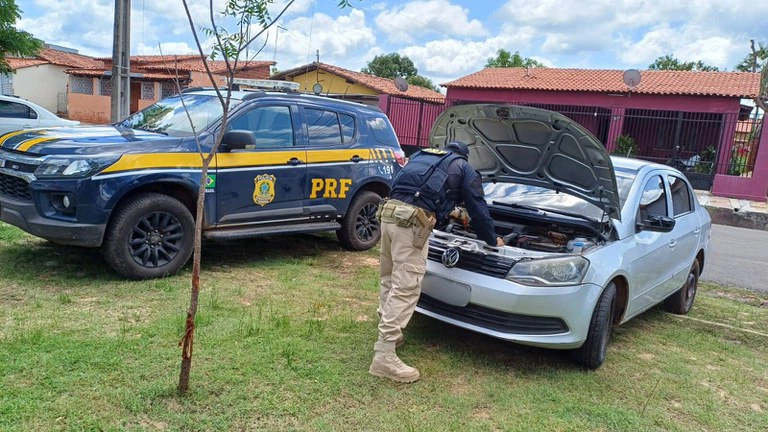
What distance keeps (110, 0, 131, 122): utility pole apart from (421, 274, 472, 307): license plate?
914 centimetres

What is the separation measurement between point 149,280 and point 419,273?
2.64 meters

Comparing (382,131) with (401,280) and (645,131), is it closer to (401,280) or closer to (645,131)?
(401,280)

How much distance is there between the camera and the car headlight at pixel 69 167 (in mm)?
4758

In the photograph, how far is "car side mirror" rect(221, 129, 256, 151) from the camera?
5.36 meters

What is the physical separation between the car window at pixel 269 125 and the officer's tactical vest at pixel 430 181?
2484mm

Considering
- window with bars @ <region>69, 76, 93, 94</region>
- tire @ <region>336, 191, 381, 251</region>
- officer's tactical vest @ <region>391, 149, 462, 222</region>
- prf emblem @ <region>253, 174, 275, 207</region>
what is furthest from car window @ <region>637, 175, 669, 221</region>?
window with bars @ <region>69, 76, 93, 94</region>

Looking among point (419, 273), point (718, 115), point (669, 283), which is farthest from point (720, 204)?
point (419, 273)

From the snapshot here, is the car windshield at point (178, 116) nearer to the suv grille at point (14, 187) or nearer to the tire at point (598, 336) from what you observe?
the suv grille at point (14, 187)

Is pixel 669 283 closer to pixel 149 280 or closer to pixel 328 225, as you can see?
pixel 328 225

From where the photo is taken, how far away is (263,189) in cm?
586

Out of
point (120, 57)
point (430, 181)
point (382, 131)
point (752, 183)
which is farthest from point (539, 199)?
point (752, 183)

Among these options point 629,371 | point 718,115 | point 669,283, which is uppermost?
point 718,115

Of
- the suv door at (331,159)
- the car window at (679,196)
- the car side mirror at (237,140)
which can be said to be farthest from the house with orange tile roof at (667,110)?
the car side mirror at (237,140)

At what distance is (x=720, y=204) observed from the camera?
1475 cm
